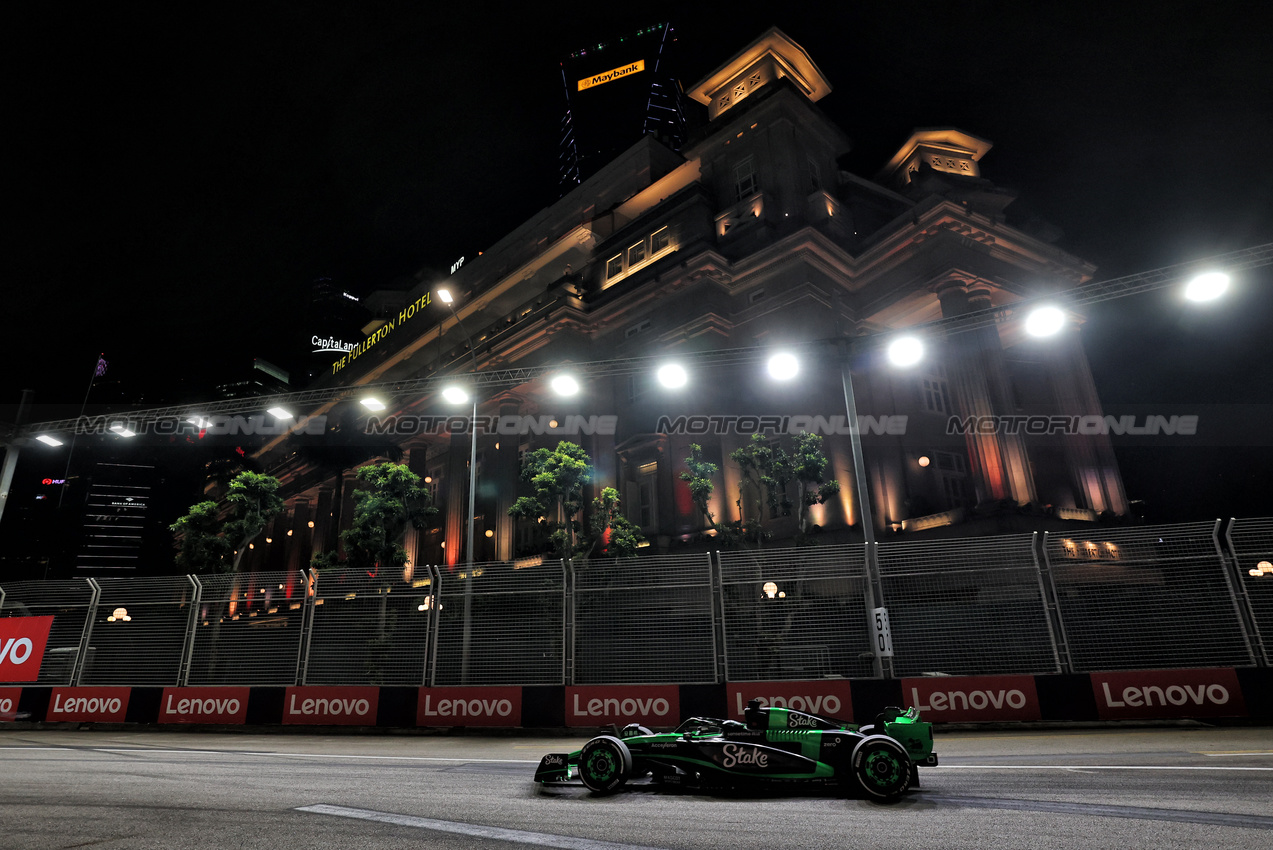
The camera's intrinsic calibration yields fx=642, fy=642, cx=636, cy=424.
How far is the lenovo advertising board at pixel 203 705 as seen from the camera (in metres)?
14.9

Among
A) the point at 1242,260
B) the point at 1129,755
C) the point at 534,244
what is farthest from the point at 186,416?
the point at 534,244

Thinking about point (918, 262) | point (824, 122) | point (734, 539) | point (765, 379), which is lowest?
point (734, 539)

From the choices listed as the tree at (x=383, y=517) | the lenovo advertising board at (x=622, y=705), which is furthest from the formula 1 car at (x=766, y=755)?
the tree at (x=383, y=517)

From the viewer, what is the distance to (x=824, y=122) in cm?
3831

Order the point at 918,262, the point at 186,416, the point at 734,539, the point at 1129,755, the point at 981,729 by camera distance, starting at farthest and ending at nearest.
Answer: the point at 918,262, the point at 734,539, the point at 186,416, the point at 981,729, the point at 1129,755

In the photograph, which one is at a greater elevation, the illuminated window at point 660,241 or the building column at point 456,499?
the illuminated window at point 660,241

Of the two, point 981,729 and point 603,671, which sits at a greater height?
point 603,671

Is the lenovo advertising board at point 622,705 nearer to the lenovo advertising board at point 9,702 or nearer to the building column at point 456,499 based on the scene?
the lenovo advertising board at point 9,702

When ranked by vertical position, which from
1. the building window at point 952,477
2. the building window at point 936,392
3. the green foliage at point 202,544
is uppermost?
the building window at point 936,392

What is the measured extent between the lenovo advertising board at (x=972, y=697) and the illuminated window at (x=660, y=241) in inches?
1231

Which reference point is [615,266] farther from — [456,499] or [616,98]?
[616,98]

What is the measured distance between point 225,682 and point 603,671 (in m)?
9.17

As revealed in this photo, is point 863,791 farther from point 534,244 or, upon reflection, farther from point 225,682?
point 534,244

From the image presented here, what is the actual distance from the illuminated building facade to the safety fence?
455 inches
